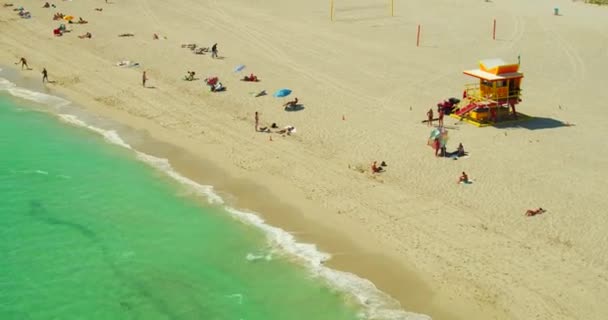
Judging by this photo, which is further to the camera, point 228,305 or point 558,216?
point 558,216

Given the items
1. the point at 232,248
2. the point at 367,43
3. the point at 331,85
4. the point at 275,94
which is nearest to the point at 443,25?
the point at 367,43

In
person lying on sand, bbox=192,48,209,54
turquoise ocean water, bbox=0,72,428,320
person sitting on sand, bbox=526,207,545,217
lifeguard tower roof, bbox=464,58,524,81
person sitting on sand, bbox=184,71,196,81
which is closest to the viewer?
turquoise ocean water, bbox=0,72,428,320

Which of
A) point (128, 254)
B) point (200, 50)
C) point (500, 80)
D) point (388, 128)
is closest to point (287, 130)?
point (388, 128)

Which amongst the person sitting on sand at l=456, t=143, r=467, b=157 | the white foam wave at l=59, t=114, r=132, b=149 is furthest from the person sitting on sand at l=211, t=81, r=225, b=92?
the person sitting on sand at l=456, t=143, r=467, b=157

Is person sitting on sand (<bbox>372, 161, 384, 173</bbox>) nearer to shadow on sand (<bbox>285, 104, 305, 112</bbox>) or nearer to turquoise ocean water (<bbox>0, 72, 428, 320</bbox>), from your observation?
turquoise ocean water (<bbox>0, 72, 428, 320</bbox>)

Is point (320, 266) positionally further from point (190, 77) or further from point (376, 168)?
point (190, 77)

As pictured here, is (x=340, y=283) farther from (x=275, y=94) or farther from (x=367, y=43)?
(x=367, y=43)

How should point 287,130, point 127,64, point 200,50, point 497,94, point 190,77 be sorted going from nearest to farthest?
point 287,130
point 497,94
point 190,77
point 127,64
point 200,50
